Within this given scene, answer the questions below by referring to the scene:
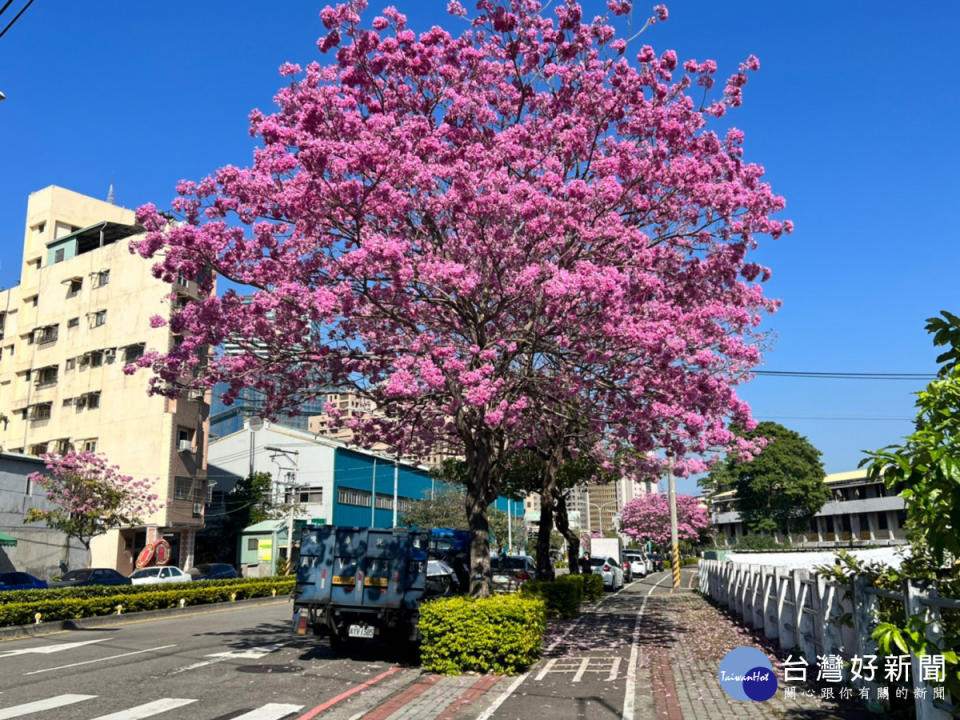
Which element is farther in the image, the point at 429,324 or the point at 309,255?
the point at 429,324

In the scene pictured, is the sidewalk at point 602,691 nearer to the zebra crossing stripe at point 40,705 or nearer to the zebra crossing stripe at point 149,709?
the zebra crossing stripe at point 149,709

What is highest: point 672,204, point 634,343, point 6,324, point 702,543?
point 6,324

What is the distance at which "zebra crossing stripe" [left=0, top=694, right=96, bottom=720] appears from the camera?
32.0 feet

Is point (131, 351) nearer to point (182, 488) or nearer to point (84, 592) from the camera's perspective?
Answer: point (182, 488)

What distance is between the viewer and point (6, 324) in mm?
57406

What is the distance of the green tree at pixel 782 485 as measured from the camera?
7194 cm

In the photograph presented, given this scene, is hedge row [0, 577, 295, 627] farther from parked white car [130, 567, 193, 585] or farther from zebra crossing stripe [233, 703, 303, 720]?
zebra crossing stripe [233, 703, 303, 720]

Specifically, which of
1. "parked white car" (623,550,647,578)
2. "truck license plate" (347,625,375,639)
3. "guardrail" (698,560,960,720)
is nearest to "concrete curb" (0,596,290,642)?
"truck license plate" (347,625,375,639)

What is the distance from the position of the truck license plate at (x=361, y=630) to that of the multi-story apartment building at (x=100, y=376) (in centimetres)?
3228

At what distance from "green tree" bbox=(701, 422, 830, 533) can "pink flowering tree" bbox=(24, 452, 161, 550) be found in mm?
53909

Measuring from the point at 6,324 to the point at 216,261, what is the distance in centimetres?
5337

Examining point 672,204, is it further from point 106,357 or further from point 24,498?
point 106,357

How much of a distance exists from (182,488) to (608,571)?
26.2 metres

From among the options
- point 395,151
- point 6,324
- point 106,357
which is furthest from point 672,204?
point 6,324
